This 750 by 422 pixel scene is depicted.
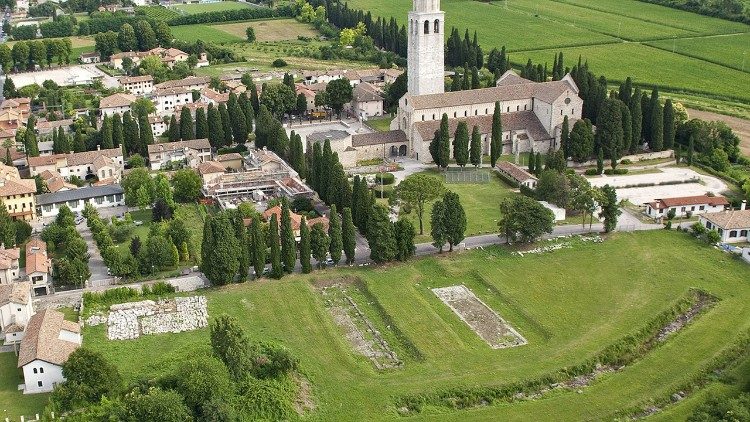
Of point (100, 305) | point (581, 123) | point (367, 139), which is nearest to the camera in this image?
point (100, 305)

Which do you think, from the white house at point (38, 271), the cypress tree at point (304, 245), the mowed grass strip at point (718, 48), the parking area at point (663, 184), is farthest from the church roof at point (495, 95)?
the mowed grass strip at point (718, 48)

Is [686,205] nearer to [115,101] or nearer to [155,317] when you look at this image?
[155,317]

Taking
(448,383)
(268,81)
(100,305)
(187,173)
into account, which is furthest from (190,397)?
(268,81)

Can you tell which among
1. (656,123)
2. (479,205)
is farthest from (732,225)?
(656,123)

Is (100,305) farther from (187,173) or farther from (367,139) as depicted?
(367,139)

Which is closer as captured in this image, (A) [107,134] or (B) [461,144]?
(B) [461,144]

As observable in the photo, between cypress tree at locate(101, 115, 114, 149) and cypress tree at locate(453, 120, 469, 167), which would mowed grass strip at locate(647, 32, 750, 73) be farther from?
cypress tree at locate(101, 115, 114, 149)
